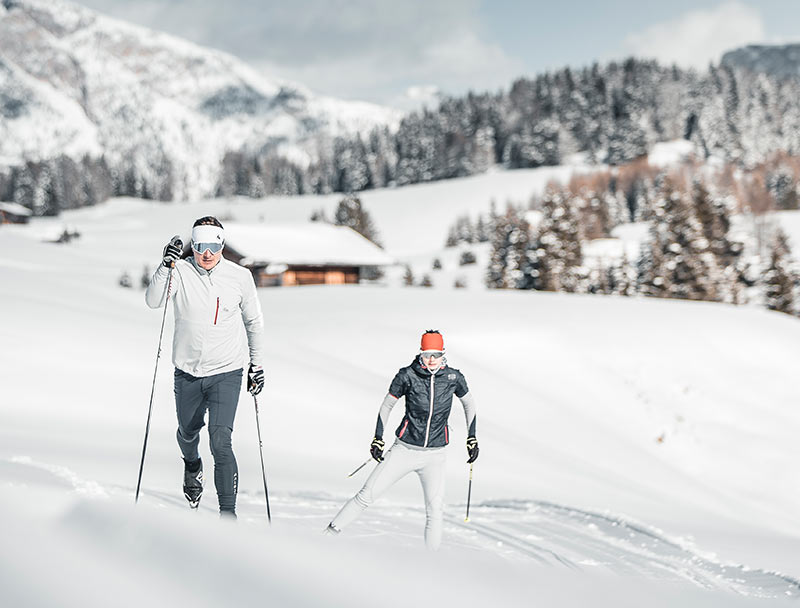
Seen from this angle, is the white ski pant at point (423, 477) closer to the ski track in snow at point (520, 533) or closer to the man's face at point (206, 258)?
the ski track in snow at point (520, 533)

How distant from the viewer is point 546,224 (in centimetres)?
4569

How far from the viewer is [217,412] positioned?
4188 mm

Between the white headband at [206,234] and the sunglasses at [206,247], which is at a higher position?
the white headband at [206,234]

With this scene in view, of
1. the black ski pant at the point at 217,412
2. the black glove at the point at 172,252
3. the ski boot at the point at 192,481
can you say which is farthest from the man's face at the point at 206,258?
the ski boot at the point at 192,481

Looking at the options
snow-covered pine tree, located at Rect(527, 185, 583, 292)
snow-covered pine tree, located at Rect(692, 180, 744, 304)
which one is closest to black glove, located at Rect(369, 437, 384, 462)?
snow-covered pine tree, located at Rect(527, 185, 583, 292)

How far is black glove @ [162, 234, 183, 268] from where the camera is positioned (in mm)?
4094

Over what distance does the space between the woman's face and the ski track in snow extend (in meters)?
1.50

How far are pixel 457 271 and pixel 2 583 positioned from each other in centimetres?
6011

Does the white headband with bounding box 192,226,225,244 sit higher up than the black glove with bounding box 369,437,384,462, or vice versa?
the white headband with bounding box 192,226,225,244

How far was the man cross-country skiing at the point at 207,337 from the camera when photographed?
4.15 metres

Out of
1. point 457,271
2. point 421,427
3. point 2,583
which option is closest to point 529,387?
point 421,427

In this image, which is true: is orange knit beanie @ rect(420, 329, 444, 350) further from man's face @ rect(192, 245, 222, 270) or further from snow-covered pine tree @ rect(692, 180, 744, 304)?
snow-covered pine tree @ rect(692, 180, 744, 304)

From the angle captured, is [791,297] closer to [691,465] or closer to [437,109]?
[691,465]

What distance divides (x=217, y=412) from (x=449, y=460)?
560 centimetres
